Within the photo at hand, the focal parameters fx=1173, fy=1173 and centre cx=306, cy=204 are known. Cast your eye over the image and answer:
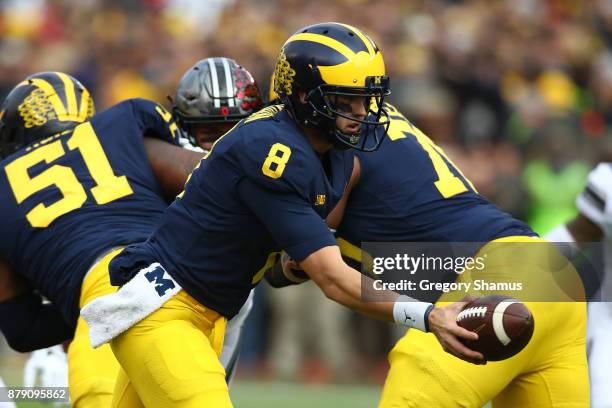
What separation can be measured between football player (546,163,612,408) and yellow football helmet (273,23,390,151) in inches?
46.8

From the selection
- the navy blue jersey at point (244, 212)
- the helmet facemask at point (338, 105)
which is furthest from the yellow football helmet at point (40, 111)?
the helmet facemask at point (338, 105)

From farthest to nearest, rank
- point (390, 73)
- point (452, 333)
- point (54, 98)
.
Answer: point (390, 73)
point (54, 98)
point (452, 333)

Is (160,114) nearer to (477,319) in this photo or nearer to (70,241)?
(70,241)

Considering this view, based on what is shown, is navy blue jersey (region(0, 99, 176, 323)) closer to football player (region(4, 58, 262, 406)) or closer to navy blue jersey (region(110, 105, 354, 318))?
football player (region(4, 58, 262, 406))

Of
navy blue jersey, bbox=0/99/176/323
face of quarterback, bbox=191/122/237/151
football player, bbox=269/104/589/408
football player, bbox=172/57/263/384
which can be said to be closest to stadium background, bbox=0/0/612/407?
football player, bbox=172/57/263/384

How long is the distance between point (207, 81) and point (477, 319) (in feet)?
7.38

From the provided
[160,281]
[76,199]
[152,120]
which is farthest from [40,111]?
[160,281]

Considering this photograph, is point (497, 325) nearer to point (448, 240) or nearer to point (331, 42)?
point (448, 240)

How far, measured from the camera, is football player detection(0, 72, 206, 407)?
509 cm

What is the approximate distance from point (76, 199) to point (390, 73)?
6231mm

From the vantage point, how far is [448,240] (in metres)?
4.94

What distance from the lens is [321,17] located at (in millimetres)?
11922

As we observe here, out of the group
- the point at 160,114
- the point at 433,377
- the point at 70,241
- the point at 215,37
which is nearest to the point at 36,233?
the point at 70,241

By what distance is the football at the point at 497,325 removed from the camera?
4043mm
